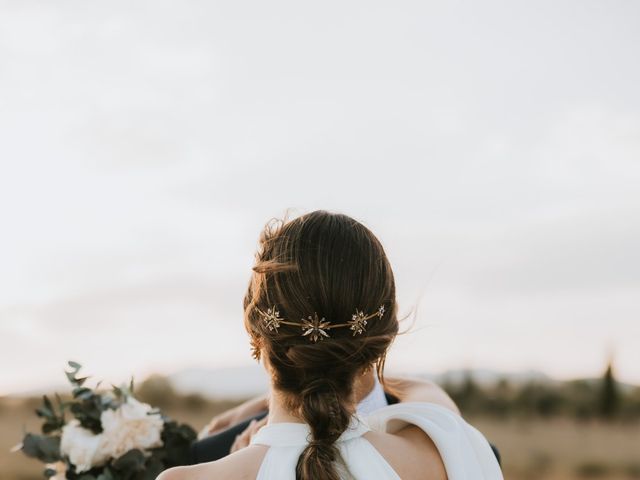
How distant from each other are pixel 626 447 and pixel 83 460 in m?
9.78

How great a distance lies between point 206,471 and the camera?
93.7 inches

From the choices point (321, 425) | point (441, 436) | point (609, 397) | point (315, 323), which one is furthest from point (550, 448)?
point (315, 323)

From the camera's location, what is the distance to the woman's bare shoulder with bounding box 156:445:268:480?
2381mm

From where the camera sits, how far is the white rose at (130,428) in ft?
11.4

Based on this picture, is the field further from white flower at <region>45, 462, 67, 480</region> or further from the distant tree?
white flower at <region>45, 462, 67, 480</region>

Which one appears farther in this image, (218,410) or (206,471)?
(218,410)

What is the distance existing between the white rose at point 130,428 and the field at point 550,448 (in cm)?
711

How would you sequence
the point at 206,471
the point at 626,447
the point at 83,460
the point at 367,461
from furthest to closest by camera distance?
the point at 626,447 < the point at 83,460 < the point at 367,461 < the point at 206,471

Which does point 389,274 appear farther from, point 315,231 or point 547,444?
point 547,444

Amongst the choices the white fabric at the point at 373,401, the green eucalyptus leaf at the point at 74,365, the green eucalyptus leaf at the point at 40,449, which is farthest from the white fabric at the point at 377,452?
the green eucalyptus leaf at the point at 40,449

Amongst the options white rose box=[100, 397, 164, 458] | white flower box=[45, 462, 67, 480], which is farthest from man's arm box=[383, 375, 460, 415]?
white flower box=[45, 462, 67, 480]

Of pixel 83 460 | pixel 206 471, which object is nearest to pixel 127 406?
pixel 83 460

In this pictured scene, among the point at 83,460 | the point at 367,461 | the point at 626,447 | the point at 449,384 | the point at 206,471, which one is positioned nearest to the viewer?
the point at 206,471

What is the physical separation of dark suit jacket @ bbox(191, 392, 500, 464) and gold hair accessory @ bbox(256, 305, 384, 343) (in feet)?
3.70
